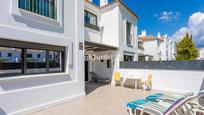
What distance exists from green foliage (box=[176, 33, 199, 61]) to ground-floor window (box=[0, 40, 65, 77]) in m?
18.7

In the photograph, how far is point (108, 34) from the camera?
13.6 meters

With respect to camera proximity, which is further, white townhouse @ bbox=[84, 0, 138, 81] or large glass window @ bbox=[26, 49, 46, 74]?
white townhouse @ bbox=[84, 0, 138, 81]

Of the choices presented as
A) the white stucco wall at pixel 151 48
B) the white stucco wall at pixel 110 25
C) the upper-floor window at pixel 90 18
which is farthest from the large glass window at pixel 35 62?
the white stucco wall at pixel 151 48

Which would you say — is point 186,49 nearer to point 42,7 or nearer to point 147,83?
point 147,83

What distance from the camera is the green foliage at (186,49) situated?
20.6m

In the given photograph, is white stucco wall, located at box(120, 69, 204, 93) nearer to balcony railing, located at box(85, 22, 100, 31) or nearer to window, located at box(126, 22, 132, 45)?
window, located at box(126, 22, 132, 45)

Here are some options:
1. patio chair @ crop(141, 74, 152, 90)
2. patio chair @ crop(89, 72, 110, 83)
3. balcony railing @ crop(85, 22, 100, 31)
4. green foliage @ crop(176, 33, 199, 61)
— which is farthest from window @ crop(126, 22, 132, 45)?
green foliage @ crop(176, 33, 199, 61)

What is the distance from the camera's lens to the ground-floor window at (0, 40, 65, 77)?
5238 mm

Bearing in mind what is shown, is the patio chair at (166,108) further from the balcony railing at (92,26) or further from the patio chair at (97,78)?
the balcony railing at (92,26)

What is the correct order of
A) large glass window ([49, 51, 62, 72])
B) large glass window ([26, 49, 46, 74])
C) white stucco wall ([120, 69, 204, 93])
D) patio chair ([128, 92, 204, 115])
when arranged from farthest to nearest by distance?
white stucco wall ([120, 69, 204, 93]) < large glass window ([49, 51, 62, 72]) < large glass window ([26, 49, 46, 74]) < patio chair ([128, 92, 204, 115])

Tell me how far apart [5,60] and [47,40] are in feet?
5.86

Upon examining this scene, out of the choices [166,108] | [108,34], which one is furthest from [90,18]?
[166,108]

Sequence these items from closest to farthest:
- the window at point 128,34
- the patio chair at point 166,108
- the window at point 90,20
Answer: the patio chair at point 166,108
the window at point 90,20
the window at point 128,34

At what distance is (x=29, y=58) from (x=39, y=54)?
532 millimetres
